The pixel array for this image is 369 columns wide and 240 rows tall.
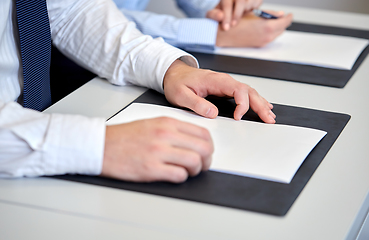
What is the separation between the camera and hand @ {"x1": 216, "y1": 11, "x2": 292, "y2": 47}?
110 cm

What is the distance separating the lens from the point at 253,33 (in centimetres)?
111

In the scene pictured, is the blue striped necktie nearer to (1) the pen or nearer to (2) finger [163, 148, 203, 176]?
(2) finger [163, 148, 203, 176]

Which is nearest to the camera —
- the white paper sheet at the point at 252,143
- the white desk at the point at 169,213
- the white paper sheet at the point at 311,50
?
the white desk at the point at 169,213

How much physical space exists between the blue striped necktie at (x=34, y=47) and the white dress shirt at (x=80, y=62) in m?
0.03

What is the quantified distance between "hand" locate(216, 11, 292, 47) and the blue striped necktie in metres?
0.50

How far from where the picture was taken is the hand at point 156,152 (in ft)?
1.71

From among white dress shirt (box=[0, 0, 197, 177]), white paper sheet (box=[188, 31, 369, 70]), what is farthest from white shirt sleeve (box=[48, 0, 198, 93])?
white paper sheet (box=[188, 31, 369, 70])

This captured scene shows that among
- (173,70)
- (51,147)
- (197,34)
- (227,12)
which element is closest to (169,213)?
(51,147)

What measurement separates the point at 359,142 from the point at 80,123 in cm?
43

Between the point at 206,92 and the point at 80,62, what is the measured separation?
0.34 m

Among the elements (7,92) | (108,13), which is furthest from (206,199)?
(108,13)

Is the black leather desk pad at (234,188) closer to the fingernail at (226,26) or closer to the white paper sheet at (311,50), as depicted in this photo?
the white paper sheet at (311,50)

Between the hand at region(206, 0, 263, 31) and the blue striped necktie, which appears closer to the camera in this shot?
the blue striped necktie

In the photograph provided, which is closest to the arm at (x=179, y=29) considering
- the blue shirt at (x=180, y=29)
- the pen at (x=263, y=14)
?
the blue shirt at (x=180, y=29)
